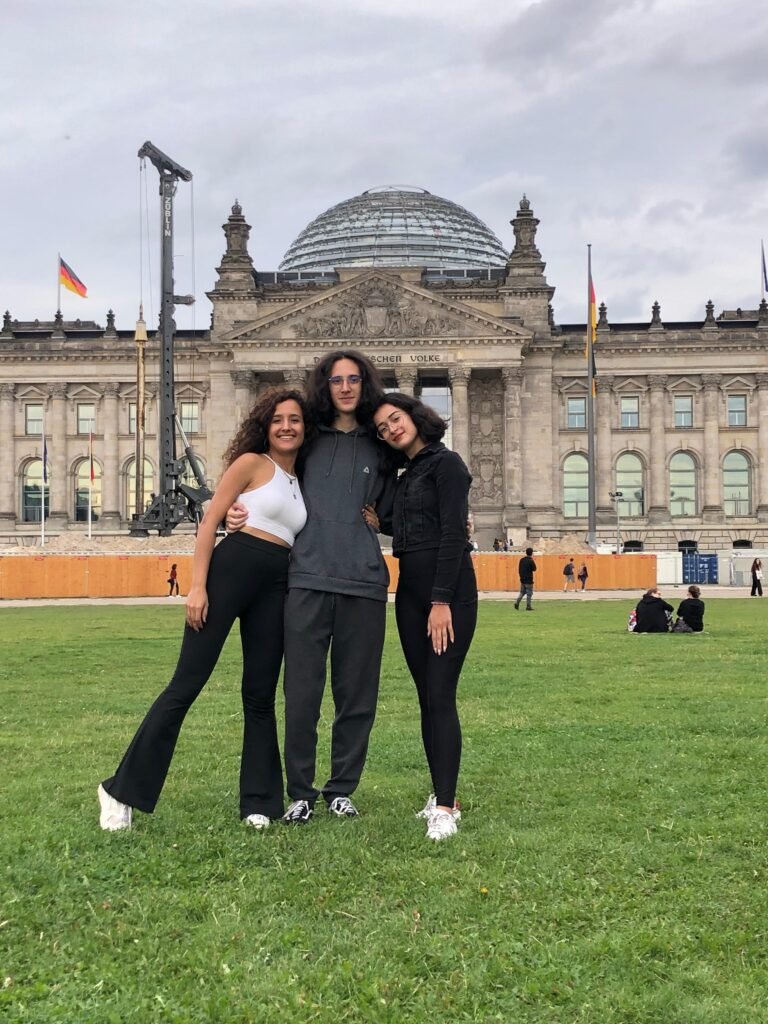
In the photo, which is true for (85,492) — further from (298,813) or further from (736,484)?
(298,813)

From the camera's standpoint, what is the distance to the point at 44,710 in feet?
38.6

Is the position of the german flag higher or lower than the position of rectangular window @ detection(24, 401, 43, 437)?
higher

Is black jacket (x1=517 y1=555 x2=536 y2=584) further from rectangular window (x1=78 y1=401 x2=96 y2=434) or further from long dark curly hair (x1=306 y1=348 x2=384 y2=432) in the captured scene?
rectangular window (x1=78 y1=401 x2=96 y2=434)

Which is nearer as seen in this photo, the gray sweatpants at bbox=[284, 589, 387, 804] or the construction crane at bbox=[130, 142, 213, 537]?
the gray sweatpants at bbox=[284, 589, 387, 804]

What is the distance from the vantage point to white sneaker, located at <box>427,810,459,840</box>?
631 cm

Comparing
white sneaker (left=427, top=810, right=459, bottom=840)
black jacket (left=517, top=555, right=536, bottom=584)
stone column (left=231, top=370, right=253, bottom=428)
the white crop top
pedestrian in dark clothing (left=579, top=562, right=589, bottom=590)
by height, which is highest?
stone column (left=231, top=370, right=253, bottom=428)

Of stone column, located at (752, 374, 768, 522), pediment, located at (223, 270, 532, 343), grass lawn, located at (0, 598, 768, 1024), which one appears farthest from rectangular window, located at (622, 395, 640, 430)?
grass lawn, located at (0, 598, 768, 1024)

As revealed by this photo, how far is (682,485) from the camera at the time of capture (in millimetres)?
73812

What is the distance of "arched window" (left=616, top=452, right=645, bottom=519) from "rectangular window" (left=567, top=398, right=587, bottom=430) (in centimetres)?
360

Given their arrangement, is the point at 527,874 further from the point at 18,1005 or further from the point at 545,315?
the point at 545,315

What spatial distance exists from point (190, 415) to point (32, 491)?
1228 cm

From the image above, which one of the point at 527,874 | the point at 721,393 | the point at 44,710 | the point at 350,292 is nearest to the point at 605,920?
the point at 527,874

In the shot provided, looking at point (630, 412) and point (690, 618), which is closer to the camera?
point (690, 618)

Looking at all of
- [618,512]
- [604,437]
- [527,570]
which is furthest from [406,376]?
[527,570]
